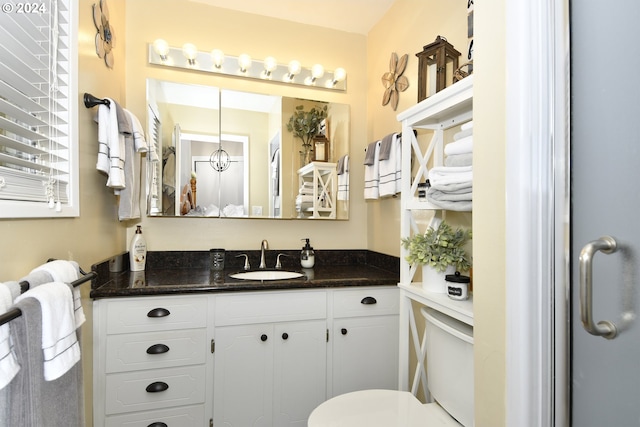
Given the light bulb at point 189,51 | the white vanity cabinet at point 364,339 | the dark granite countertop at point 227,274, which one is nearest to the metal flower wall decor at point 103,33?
the light bulb at point 189,51

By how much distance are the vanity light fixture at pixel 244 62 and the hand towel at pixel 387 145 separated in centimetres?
106

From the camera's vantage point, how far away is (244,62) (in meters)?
2.15

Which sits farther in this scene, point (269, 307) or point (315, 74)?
point (315, 74)

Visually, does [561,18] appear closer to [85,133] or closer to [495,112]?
[495,112]

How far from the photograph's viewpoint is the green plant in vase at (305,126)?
222cm

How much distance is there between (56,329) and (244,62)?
1.91m

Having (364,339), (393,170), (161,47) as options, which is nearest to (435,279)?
(364,339)

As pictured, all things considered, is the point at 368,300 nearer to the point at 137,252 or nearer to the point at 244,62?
the point at 137,252

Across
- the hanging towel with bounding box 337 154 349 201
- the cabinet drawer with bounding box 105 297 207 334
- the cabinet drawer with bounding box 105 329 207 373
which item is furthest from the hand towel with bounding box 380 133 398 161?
the cabinet drawer with bounding box 105 329 207 373

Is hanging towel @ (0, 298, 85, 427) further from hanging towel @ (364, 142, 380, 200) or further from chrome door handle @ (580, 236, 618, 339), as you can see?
hanging towel @ (364, 142, 380, 200)

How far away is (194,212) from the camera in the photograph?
204 centimetres

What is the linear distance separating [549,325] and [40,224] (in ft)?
4.60

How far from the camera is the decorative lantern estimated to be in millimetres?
1499

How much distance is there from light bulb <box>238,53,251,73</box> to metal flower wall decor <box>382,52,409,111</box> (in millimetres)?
923
